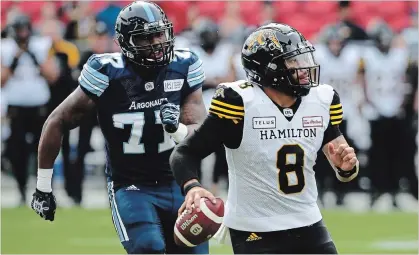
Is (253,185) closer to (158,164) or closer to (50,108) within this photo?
(158,164)

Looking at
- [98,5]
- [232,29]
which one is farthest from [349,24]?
[98,5]

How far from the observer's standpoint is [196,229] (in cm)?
433

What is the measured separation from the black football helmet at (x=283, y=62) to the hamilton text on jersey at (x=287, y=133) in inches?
6.6

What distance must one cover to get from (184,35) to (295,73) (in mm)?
7695

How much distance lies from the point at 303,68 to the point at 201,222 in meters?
0.86

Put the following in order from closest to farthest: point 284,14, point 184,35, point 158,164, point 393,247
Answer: point 158,164 < point 393,247 < point 184,35 < point 284,14

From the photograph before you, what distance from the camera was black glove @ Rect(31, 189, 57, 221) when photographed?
557cm

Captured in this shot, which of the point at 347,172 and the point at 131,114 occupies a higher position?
the point at 131,114

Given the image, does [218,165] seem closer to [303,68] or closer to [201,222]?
[303,68]

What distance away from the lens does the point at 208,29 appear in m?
11.3

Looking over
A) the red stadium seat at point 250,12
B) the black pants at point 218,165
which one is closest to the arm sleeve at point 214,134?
the black pants at point 218,165

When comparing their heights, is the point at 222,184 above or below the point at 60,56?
below

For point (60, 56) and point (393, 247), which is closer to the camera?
point (393, 247)

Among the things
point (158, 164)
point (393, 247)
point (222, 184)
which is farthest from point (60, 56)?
point (158, 164)
